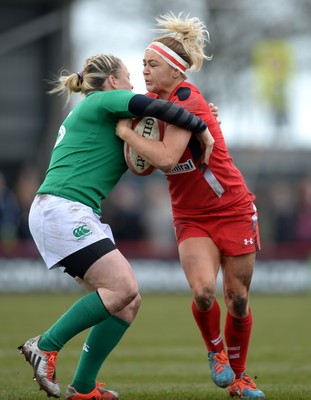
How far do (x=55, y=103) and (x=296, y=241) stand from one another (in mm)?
7193

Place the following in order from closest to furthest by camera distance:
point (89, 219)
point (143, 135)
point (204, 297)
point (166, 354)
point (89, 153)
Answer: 1. point (89, 219)
2. point (89, 153)
3. point (143, 135)
4. point (204, 297)
5. point (166, 354)

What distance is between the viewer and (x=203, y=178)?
25.6 ft

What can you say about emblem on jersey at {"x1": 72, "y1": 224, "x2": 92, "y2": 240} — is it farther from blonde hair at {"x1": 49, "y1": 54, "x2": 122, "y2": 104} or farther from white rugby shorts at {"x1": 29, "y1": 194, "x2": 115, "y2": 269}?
blonde hair at {"x1": 49, "y1": 54, "x2": 122, "y2": 104}

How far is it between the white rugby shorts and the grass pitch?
1129mm

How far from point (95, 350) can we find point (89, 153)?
1.32 meters

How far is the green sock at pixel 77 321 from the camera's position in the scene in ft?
23.0

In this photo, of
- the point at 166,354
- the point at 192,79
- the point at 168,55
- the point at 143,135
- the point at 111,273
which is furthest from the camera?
the point at 192,79

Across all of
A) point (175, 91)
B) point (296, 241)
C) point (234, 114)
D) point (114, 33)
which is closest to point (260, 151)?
point (234, 114)

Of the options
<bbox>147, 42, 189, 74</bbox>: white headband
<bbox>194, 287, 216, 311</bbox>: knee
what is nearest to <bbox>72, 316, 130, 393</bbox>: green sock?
<bbox>194, 287, 216, 311</bbox>: knee

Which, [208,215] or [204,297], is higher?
[208,215]

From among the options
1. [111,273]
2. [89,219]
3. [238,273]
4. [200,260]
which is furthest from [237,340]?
[89,219]

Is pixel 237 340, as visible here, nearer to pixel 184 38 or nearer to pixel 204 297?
pixel 204 297

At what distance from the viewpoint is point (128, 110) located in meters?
7.11

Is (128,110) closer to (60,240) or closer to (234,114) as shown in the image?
(60,240)
